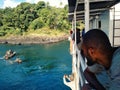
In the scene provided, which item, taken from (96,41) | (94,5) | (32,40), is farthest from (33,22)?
(96,41)

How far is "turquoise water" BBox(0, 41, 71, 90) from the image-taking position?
26828 millimetres

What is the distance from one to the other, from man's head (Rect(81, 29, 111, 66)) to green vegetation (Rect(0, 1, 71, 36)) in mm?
64932

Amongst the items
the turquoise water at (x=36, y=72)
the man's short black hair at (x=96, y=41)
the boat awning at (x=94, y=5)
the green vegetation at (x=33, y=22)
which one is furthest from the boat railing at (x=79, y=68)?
the green vegetation at (x=33, y=22)

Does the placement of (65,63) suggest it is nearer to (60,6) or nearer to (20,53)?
(20,53)

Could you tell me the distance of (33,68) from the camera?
3506cm

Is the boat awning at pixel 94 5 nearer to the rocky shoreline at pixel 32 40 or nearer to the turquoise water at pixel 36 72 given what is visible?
the turquoise water at pixel 36 72

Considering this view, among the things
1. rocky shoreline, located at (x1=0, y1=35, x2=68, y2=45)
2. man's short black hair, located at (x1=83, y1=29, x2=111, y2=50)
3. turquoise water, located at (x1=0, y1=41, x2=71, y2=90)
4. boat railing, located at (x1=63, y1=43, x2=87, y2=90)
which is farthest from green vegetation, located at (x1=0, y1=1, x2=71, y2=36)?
man's short black hair, located at (x1=83, y1=29, x2=111, y2=50)

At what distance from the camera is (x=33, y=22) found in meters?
71.1

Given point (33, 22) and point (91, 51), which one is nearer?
point (91, 51)

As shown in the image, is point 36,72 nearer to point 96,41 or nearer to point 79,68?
point 79,68

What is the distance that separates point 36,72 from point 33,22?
3897cm

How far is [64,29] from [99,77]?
66.9m

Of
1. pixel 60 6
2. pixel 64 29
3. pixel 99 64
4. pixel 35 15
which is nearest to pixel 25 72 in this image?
pixel 99 64

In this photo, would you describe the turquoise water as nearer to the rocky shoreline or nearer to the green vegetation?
the rocky shoreline
